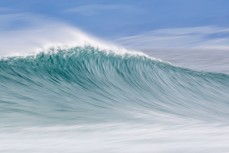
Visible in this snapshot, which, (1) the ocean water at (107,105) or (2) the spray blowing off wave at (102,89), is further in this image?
(2) the spray blowing off wave at (102,89)

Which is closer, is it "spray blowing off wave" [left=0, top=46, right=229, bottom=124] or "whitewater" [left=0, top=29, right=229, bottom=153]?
"whitewater" [left=0, top=29, right=229, bottom=153]

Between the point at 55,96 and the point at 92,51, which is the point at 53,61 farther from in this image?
the point at 55,96

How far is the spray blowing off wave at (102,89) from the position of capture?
9.77 m

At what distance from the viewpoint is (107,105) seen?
417 inches

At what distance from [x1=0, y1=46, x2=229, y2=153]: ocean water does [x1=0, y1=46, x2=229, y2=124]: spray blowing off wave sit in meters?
0.02

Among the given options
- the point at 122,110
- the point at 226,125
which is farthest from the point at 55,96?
the point at 226,125

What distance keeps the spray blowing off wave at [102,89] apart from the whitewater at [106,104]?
0.05ft

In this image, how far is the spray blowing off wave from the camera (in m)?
9.77

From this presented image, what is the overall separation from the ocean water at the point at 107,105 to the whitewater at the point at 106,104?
0.01m

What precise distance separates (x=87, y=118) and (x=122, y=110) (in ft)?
3.41

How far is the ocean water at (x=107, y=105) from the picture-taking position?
7.66m

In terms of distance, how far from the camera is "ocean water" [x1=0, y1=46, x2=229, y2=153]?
25.1 feet

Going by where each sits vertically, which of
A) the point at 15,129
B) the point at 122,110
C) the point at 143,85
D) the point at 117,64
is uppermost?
the point at 117,64

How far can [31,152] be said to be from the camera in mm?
7164
